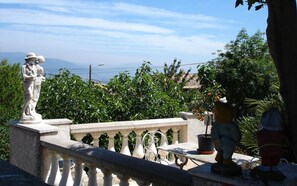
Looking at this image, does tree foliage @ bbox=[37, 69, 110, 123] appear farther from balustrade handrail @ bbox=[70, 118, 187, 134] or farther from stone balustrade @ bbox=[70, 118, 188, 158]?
balustrade handrail @ bbox=[70, 118, 187, 134]

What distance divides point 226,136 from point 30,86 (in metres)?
3.68

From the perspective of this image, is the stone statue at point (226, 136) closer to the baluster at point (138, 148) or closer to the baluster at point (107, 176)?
the baluster at point (107, 176)

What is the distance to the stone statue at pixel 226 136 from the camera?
8.49 ft

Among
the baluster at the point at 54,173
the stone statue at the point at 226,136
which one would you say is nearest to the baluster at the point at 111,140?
the baluster at the point at 54,173

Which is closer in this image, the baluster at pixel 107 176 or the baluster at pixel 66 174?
the baluster at pixel 107 176

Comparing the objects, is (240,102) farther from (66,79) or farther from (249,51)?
(66,79)

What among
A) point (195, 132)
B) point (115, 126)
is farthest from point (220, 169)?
point (195, 132)

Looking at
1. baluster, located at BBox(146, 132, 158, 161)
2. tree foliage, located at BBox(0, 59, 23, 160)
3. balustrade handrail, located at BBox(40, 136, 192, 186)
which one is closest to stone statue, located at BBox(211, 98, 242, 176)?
balustrade handrail, located at BBox(40, 136, 192, 186)

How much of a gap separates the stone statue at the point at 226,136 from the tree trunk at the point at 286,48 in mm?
335

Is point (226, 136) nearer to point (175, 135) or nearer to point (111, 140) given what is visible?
point (111, 140)

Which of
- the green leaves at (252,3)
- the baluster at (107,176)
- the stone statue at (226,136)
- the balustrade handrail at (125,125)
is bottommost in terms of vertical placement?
the baluster at (107,176)

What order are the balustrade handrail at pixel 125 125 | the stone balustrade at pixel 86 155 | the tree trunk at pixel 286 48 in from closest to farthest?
1. the tree trunk at pixel 286 48
2. the stone balustrade at pixel 86 155
3. the balustrade handrail at pixel 125 125

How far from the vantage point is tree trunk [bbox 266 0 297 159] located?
2.40 meters

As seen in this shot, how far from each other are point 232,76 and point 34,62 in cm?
791
